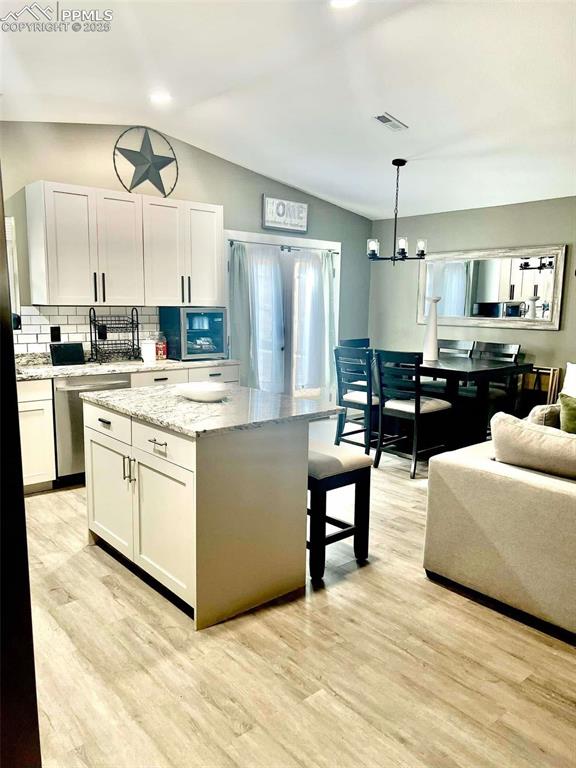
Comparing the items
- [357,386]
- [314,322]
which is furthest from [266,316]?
[357,386]

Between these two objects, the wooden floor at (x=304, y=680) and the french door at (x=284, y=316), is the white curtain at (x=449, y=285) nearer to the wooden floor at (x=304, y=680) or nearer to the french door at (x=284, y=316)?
the french door at (x=284, y=316)

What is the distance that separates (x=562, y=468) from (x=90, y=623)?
2.15 metres

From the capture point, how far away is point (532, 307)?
5707 mm

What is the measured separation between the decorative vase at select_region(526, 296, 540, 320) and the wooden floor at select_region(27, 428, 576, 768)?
369 centimetres

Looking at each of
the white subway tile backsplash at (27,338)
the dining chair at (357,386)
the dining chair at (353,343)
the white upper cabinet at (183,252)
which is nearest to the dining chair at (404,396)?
the dining chair at (357,386)

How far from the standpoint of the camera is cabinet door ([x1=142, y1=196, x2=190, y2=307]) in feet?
15.5

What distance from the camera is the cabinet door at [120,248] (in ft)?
14.6

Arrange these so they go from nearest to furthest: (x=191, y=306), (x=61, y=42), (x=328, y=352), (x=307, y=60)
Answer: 1. (x=61, y=42)
2. (x=307, y=60)
3. (x=191, y=306)
4. (x=328, y=352)

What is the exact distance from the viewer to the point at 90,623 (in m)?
2.45

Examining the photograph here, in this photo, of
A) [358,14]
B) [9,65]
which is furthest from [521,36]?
[9,65]

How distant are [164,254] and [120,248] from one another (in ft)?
1.30

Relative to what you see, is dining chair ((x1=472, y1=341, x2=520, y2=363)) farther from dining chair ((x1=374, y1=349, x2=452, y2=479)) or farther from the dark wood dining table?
dining chair ((x1=374, y1=349, x2=452, y2=479))

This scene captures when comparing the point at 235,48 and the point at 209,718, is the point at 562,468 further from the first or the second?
the point at 235,48

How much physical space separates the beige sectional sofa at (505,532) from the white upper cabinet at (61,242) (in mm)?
3081
